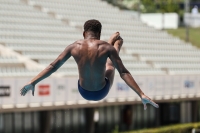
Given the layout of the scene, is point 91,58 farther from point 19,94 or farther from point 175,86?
point 175,86

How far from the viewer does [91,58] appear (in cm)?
846

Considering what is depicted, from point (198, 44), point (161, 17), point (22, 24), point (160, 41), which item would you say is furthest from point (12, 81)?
point (161, 17)

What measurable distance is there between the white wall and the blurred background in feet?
Answer: 84.9

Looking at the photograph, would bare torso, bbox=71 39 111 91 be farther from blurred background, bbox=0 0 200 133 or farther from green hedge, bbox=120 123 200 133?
green hedge, bbox=120 123 200 133

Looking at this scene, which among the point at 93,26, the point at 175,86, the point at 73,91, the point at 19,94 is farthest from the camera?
the point at 175,86

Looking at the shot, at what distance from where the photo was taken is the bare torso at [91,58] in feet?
27.8

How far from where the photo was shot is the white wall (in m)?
83.8

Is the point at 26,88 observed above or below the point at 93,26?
below

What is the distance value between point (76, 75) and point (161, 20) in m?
47.6

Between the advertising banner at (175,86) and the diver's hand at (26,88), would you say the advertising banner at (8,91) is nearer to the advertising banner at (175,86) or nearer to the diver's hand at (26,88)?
the advertising banner at (175,86)

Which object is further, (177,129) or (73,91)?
(177,129)

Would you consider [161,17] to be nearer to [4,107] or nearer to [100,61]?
[4,107]

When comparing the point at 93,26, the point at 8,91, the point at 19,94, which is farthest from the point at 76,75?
the point at 93,26

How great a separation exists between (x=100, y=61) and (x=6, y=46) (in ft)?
100
